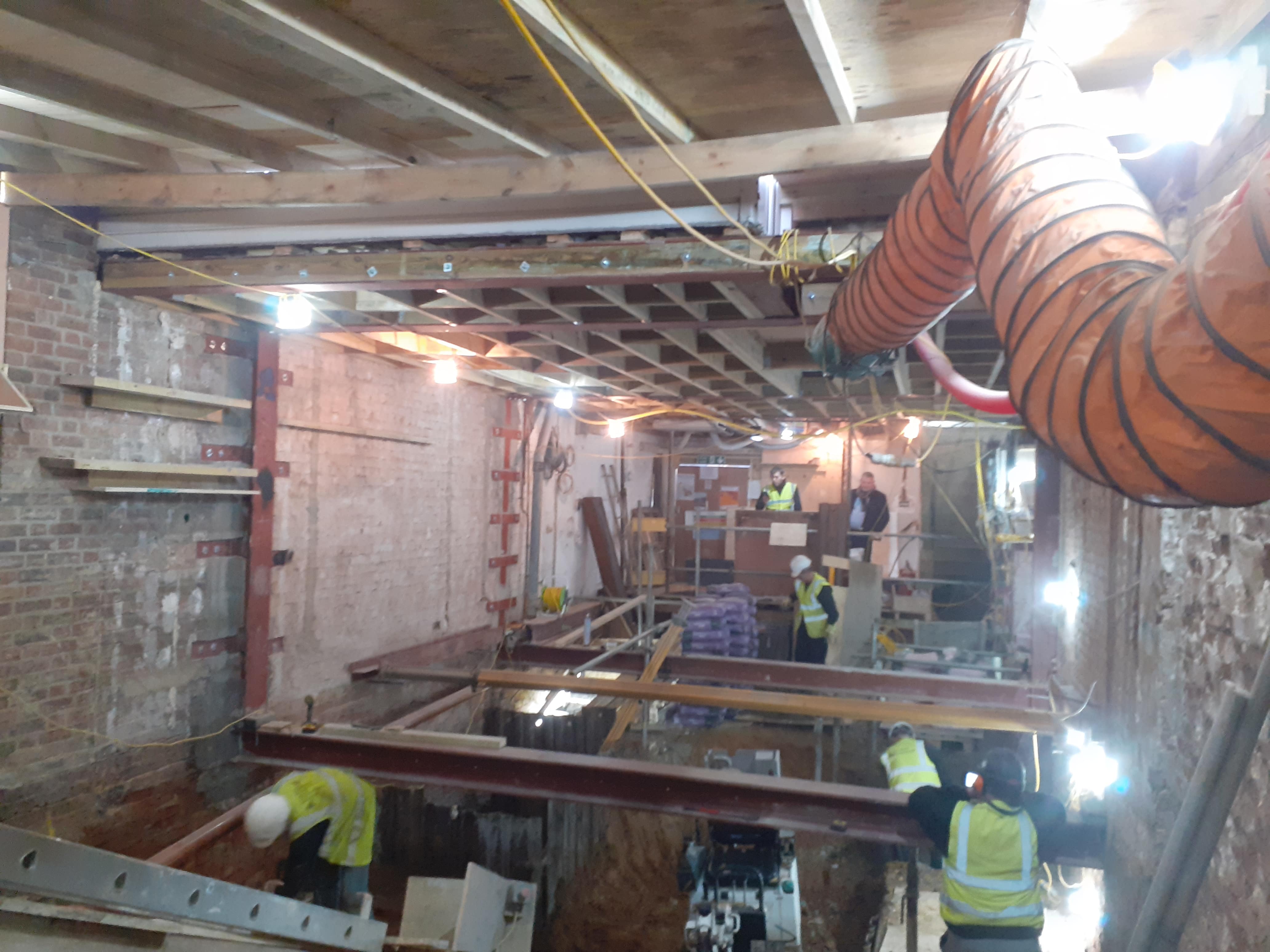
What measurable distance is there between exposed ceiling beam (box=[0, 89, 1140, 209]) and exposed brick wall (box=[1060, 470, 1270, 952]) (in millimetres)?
1614

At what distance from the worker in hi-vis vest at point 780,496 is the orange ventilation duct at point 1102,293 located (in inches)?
415

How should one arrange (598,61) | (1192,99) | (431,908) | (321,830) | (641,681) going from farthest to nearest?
1. (641,681)
2. (321,830)
3. (431,908)
4. (598,61)
5. (1192,99)

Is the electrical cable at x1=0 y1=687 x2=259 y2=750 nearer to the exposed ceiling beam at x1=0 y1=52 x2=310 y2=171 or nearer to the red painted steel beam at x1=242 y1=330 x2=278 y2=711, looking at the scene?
the red painted steel beam at x1=242 y1=330 x2=278 y2=711

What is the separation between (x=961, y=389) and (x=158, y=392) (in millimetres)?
4897

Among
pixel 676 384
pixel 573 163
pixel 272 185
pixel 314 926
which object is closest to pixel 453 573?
pixel 676 384

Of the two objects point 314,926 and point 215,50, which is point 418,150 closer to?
point 215,50

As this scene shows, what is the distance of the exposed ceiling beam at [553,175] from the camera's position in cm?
293

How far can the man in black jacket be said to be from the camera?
40.9ft

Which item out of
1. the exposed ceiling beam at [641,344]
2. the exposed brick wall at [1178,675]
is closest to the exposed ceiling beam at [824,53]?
the exposed ceiling beam at [641,344]

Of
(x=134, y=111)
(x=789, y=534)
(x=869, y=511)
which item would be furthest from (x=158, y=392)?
(x=869, y=511)

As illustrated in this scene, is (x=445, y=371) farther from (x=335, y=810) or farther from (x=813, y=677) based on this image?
(x=813, y=677)

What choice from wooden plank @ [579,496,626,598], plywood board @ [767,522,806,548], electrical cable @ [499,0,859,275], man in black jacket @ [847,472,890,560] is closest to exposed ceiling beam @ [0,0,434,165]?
electrical cable @ [499,0,859,275]

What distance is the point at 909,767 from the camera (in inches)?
177

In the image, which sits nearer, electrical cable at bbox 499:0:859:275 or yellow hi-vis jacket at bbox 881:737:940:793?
electrical cable at bbox 499:0:859:275
